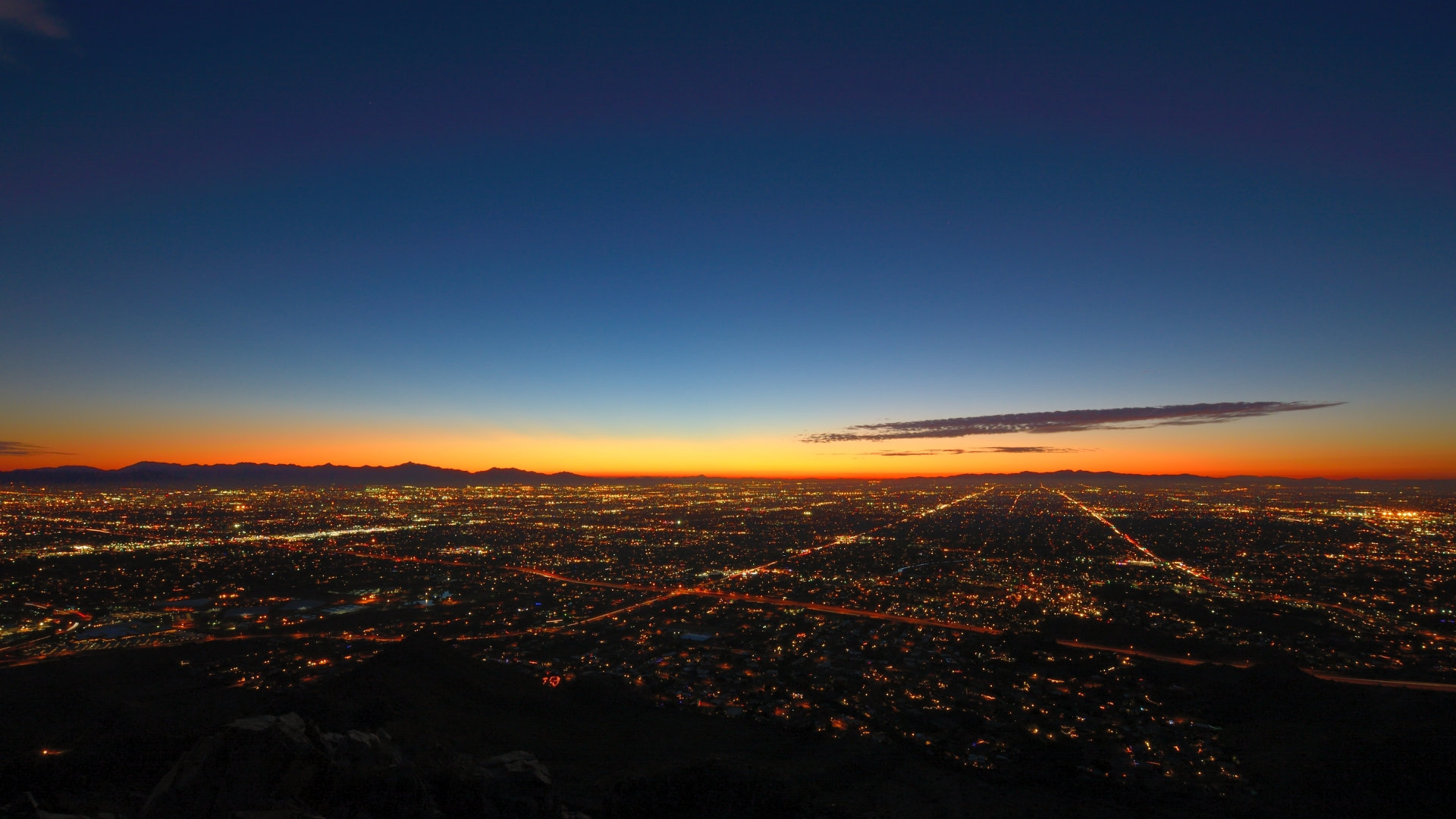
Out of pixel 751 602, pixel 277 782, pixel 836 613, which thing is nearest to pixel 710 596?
pixel 751 602

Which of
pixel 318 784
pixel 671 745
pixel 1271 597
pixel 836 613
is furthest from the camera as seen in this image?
pixel 1271 597

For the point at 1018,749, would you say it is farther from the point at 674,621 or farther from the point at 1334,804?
the point at 674,621

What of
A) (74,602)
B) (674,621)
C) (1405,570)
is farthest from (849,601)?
(1405,570)

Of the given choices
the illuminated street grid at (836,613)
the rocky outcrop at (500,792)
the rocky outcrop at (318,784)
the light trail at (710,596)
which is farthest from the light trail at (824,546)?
the rocky outcrop at (318,784)

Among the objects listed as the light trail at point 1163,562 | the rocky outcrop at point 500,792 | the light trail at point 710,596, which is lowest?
the light trail at point 1163,562

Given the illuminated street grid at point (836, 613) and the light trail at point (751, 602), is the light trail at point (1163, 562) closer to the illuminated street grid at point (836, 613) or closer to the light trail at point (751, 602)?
the illuminated street grid at point (836, 613)

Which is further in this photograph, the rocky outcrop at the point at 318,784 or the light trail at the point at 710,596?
the light trail at the point at 710,596

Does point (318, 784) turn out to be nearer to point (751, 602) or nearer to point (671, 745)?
point (671, 745)

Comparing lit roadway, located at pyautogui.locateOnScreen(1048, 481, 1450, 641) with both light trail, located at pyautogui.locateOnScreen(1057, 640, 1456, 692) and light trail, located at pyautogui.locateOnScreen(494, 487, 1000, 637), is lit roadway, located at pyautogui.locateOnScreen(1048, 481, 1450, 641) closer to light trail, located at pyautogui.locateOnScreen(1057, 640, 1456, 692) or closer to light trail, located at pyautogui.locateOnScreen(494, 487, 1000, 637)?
light trail, located at pyautogui.locateOnScreen(1057, 640, 1456, 692)

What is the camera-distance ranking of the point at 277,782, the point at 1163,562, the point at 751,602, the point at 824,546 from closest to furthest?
the point at 277,782
the point at 751,602
the point at 1163,562
the point at 824,546
